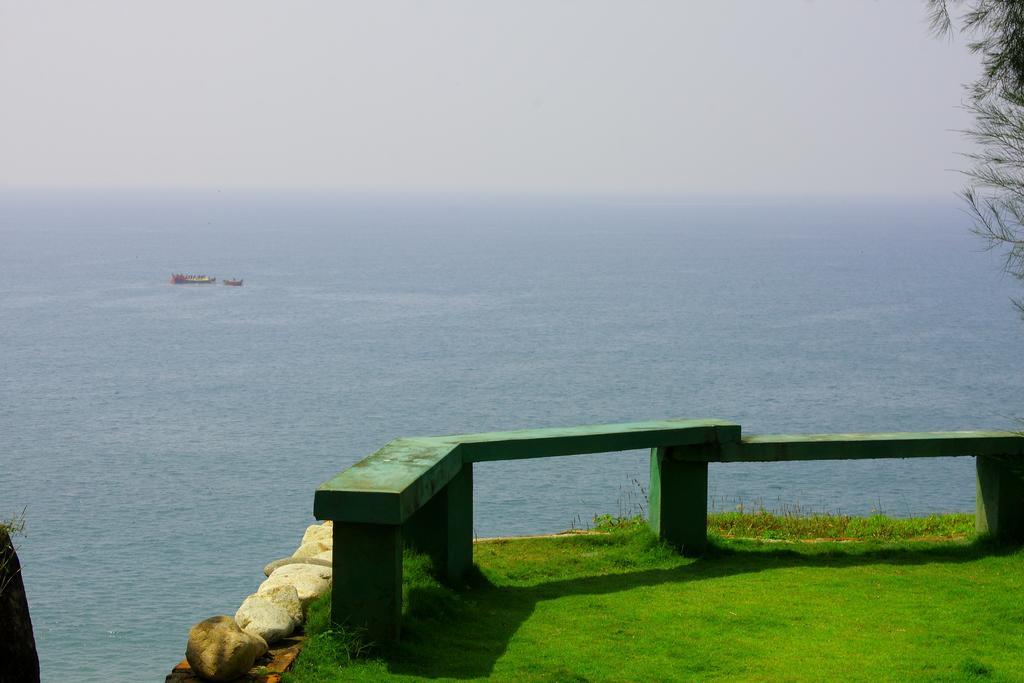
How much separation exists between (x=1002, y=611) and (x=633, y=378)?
5897 centimetres

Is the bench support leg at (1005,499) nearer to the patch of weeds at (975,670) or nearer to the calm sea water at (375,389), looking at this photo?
the patch of weeds at (975,670)

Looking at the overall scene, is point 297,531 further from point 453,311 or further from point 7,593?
point 453,311

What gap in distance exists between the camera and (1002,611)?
7039 millimetres

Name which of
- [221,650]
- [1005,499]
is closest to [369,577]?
[221,650]

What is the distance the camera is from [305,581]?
7.34 meters

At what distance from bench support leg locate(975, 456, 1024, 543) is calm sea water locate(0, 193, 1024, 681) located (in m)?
6.74

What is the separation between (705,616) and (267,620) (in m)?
2.58

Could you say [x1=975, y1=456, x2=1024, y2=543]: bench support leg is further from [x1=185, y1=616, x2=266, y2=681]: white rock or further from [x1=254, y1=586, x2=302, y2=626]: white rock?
[x1=185, y1=616, x2=266, y2=681]: white rock

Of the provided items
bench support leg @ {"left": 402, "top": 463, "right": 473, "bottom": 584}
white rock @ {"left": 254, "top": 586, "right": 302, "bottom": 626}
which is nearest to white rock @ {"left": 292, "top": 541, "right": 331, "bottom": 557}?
bench support leg @ {"left": 402, "top": 463, "right": 473, "bottom": 584}

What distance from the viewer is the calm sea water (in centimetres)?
3425

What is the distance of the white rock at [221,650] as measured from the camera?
584 cm

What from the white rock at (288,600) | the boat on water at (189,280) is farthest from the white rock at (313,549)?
the boat on water at (189,280)

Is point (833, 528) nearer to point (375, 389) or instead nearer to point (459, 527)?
point (459, 527)

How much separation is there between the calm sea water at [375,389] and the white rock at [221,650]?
31.2 feet
